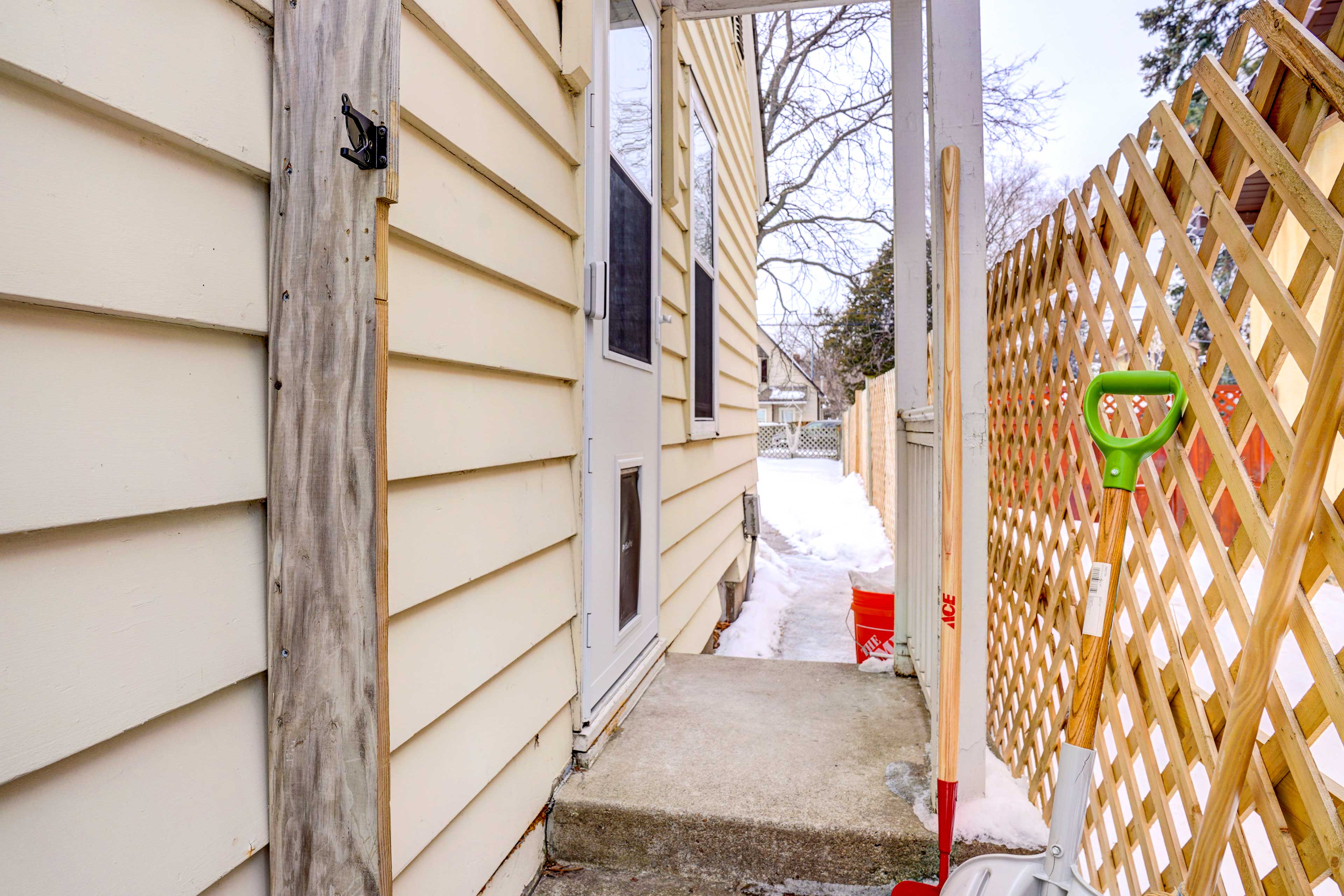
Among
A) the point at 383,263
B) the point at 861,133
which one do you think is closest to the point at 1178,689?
the point at 383,263

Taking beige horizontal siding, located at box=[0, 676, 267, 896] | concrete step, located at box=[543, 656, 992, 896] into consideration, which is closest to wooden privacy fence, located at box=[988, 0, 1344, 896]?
concrete step, located at box=[543, 656, 992, 896]

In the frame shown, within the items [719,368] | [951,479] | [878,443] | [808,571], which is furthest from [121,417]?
[878,443]

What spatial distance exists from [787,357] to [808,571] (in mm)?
11325

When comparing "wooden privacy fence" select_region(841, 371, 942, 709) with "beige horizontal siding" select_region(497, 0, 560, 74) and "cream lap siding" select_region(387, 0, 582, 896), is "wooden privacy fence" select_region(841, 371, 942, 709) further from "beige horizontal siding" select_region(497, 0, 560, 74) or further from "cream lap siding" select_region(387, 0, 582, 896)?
"beige horizontal siding" select_region(497, 0, 560, 74)

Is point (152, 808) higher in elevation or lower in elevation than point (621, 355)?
lower

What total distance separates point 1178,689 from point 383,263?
1530 mm

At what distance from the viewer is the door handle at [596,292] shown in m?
1.92

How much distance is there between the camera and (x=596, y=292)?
1.94 metres

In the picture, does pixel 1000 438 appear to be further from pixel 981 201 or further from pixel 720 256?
pixel 720 256

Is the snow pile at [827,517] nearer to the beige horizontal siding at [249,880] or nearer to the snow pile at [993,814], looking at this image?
the snow pile at [993,814]

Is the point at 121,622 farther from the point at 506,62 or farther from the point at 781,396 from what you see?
the point at 781,396

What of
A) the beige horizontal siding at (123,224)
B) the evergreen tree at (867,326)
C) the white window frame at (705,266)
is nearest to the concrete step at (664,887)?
the beige horizontal siding at (123,224)

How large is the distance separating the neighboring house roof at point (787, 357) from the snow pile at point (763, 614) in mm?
7003

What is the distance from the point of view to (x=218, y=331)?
2.65 feet
